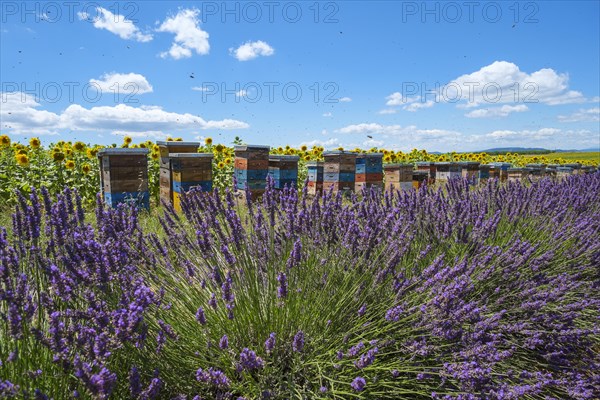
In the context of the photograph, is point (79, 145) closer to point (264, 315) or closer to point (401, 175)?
point (401, 175)

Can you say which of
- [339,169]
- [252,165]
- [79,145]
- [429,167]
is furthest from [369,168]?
[79,145]

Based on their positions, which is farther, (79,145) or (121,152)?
(79,145)

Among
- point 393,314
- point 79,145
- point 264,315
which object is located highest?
point 79,145

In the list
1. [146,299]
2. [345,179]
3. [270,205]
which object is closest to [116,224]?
[270,205]

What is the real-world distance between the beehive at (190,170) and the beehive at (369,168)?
453 centimetres

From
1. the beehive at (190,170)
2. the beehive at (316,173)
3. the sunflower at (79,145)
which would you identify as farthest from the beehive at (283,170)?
the sunflower at (79,145)

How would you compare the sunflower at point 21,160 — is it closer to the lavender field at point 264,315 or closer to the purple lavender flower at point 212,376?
the lavender field at point 264,315

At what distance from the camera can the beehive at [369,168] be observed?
35.7 ft

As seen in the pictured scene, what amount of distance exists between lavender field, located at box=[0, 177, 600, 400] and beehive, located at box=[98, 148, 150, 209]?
Result: 4.43 metres

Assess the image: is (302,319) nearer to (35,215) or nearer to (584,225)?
(35,215)

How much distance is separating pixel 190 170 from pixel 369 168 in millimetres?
5165

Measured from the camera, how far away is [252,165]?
8.11 metres

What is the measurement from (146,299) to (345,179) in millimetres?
8927

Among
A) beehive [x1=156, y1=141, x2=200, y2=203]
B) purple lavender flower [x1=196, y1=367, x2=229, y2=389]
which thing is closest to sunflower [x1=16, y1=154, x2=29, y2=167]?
beehive [x1=156, y1=141, x2=200, y2=203]
